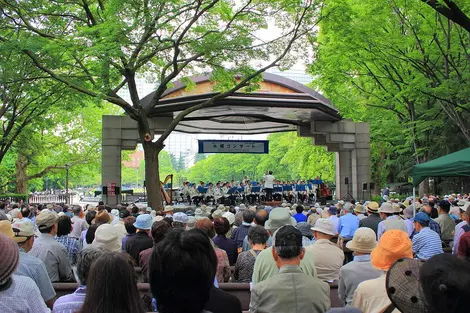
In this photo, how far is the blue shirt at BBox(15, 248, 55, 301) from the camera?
3.50 m

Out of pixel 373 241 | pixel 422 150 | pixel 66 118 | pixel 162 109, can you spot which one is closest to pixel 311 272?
pixel 373 241

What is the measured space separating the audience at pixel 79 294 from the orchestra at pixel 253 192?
21.8 metres

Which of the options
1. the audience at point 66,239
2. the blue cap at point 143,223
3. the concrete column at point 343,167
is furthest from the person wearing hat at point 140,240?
the concrete column at point 343,167

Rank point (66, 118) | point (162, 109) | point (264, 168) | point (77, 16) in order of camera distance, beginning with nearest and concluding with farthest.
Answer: point (77, 16)
point (162, 109)
point (66, 118)
point (264, 168)

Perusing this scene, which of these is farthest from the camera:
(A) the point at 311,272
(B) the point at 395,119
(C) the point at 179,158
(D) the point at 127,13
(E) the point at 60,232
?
(C) the point at 179,158

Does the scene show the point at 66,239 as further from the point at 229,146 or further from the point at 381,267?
the point at 229,146

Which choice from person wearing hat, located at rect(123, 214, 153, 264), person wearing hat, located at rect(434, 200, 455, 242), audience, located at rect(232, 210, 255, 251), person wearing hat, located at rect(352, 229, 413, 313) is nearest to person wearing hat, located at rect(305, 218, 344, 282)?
person wearing hat, located at rect(352, 229, 413, 313)

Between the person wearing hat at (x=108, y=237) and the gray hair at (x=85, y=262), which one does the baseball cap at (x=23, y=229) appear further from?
Answer: the gray hair at (x=85, y=262)

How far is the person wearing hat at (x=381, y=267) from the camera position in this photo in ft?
9.70

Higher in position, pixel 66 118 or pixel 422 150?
pixel 66 118

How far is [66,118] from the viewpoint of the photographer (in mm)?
30703

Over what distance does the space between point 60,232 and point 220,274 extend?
2405 mm

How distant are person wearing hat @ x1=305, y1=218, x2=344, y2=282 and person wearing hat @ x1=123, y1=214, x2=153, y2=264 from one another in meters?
2.32

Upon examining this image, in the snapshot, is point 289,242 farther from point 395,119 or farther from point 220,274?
point 395,119
